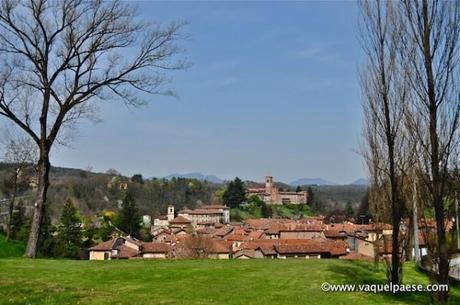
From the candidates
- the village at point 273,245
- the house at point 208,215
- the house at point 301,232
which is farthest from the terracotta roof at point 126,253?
the house at point 208,215

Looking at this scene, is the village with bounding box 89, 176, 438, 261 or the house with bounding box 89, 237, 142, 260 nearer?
the village with bounding box 89, 176, 438, 261

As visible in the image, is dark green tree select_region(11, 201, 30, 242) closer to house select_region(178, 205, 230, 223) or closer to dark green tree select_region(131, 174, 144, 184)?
house select_region(178, 205, 230, 223)

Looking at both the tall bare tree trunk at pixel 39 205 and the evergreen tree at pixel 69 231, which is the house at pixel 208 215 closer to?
the evergreen tree at pixel 69 231

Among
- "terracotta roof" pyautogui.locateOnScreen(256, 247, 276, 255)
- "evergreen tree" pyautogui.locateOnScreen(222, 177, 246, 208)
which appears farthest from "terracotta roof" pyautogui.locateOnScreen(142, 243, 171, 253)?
"evergreen tree" pyautogui.locateOnScreen(222, 177, 246, 208)

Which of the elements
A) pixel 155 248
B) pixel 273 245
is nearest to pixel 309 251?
pixel 273 245

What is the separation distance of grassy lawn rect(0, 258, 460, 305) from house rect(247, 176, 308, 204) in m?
156

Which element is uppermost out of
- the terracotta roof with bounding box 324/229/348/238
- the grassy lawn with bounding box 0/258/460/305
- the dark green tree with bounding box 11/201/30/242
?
the grassy lawn with bounding box 0/258/460/305

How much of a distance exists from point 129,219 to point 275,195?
98.4 meters

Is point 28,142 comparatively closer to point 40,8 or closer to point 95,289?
point 40,8

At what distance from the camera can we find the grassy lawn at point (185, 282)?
936cm

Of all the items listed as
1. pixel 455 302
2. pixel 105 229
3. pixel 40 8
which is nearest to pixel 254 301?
pixel 455 302

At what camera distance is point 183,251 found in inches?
1921

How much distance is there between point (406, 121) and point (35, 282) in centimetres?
865

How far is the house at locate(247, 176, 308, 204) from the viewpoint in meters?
172
